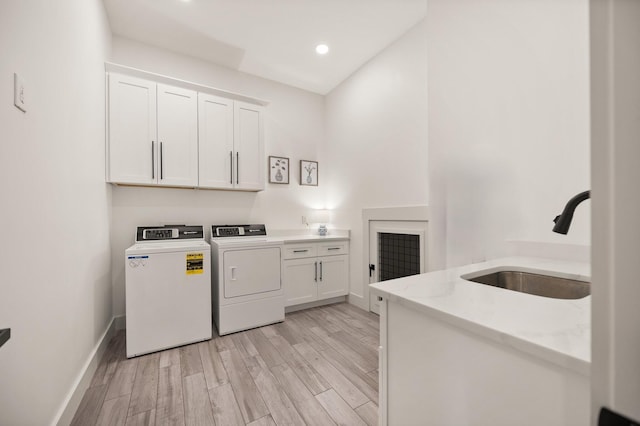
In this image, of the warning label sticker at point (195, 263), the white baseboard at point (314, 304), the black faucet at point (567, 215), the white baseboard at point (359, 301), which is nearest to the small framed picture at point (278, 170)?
the warning label sticker at point (195, 263)

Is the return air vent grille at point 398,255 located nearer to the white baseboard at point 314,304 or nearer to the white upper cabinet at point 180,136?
the white baseboard at point 314,304

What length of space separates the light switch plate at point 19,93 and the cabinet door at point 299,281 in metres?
2.18

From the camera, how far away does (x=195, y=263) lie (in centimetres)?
Answer: 223

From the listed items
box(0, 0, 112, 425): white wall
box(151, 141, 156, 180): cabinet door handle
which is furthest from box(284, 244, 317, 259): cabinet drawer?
box(0, 0, 112, 425): white wall

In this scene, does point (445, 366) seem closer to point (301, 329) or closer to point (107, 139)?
point (301, 329)

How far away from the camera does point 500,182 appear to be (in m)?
1.47

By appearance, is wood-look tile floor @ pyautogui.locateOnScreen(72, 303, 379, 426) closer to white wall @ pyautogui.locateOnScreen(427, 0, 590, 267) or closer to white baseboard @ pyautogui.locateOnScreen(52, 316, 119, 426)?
white baseboard @ pyautogui.locateOnScreen(52, 316, 119, 426)

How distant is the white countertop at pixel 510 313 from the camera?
0.48 metres

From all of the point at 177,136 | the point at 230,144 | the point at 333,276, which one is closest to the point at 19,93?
the point at 177,136

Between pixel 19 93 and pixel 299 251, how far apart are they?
2.33 meters

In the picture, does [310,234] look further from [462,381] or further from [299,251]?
[462,381]

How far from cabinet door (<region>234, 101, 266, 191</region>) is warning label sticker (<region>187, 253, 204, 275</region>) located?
91 centimetres

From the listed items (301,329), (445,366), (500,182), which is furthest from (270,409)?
(500,182)

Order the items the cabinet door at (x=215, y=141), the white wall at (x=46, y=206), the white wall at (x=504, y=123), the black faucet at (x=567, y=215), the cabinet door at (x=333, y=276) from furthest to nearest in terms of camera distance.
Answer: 1. the cabinet door at (x=333, y=276)
2. the cabinet door at (x=215, y=141)
3. the white wall at (x=504, y=123)
4. the white wall at (x=46, y=206)
5. the black faucet at (x=567, y=215)
